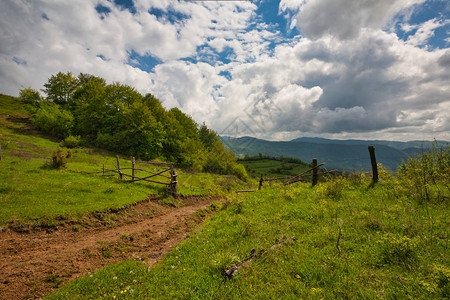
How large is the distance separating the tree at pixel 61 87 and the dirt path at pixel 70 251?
191ft

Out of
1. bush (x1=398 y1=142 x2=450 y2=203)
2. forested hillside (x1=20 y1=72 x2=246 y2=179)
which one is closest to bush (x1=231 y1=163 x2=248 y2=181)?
forested hillside (x1=20 y1=72 x2=246 y2=179)

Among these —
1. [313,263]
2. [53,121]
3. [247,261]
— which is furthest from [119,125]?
[313,263]

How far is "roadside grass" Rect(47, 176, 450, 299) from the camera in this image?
12.9 ft

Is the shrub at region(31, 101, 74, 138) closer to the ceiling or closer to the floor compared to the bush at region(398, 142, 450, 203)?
closer to the ceiling

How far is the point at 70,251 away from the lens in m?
7.90

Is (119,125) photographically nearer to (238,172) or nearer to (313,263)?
(238,172)

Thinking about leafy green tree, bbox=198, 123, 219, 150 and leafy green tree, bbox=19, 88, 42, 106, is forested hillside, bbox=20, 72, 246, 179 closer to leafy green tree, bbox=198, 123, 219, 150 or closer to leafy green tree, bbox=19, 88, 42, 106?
leafy green tree, bbox=19, 88, 42, 106

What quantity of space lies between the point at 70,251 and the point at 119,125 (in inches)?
1589

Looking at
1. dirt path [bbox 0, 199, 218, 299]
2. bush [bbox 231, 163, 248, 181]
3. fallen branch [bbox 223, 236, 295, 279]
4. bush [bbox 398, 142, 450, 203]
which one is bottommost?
bush [bbox 231, 163, 248, 181]

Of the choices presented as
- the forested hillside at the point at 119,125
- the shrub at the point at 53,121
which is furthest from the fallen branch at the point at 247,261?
the shrub at the point at 53,121

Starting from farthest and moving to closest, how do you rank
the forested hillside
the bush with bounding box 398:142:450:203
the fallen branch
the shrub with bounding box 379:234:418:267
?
the forested hillside
the bush with bounding box 398:142:450:203
the fallen branch
the shrub with bounding box 379:234:418:267

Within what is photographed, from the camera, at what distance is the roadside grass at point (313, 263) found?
3936 millimetres

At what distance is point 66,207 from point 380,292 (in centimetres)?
1559

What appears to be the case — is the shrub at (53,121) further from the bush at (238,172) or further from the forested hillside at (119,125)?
the bush at (238,172)
